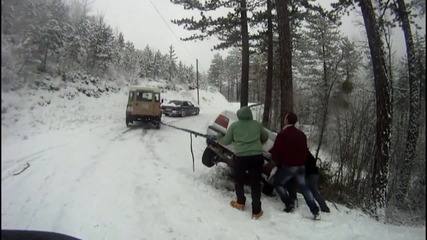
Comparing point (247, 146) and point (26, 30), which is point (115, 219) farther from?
point (26, 30)

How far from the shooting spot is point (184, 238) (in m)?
4.53

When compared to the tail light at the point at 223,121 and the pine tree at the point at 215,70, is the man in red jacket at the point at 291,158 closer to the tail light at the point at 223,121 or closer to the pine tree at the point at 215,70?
the tail light at the point at 223,121

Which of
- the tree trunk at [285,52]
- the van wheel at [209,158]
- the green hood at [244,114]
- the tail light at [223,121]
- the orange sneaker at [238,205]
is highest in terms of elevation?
the tree trunk at [285,52]

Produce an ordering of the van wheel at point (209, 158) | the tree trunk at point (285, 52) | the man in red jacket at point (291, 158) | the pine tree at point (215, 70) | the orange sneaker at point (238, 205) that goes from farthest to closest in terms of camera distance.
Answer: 1. the pine tree at point (215, 70)
2. the tree trunk at point (285, 52)
3. the van wheel at point (209, 158)
4. the orange sneaker at point (238, 205)
5. the man in red jacket at point (291, 158)

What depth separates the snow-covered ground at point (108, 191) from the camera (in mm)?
2137

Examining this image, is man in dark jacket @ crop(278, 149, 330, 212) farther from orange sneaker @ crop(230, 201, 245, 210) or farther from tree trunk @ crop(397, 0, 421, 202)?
tree trunk @ crop(397, 0, 421, 202)

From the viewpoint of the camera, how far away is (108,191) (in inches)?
220

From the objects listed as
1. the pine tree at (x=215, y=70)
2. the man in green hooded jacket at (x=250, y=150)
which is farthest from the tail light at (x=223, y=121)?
the pine tree at (x=215, y=70)

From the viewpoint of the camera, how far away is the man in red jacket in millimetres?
5477

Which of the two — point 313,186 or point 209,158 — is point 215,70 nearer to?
point 209,158

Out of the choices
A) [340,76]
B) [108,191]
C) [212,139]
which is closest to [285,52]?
[212,139]

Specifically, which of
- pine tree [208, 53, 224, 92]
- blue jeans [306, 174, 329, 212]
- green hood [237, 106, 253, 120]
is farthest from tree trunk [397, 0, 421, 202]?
pine tree [208, 53, 224, 92]

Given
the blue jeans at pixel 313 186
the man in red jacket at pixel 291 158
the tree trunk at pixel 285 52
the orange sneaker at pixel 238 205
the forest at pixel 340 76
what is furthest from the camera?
the tree trunk at pixel 285 52

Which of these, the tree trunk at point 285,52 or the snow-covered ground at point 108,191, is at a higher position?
the tree trunk at point 285,52
